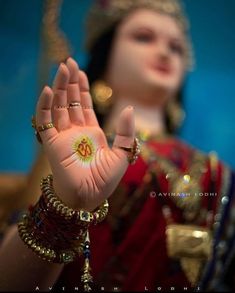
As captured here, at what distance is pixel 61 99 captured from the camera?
62 cm

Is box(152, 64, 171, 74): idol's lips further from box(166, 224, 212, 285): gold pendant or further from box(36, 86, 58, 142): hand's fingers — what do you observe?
box(36, 86, 58, 142): hand's fingers

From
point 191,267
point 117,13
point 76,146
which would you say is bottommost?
point 191,267

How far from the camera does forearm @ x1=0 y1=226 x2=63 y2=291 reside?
24.6 inches

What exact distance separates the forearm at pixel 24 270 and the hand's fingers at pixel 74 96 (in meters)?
0.18

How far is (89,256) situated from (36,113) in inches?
8.2

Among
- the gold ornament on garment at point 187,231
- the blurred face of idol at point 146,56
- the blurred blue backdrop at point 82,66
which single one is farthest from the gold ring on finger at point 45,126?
the blurred face of idol at point 146,56

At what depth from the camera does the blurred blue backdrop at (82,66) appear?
95cm

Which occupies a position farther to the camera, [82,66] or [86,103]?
[82,66]

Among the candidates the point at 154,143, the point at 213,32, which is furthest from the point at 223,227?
the point at 213,32

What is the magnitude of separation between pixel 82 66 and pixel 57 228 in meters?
0.35

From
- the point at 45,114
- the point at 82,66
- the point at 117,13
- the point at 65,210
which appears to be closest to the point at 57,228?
the point at 65,210

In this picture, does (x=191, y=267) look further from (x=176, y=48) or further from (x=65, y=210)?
(x=176, y=48)

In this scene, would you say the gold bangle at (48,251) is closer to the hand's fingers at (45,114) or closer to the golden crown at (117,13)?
the hand's fingers at (45,114)

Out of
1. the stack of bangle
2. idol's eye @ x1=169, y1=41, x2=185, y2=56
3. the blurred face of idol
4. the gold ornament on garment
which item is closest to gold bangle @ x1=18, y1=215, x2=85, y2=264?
the stack of bangle
